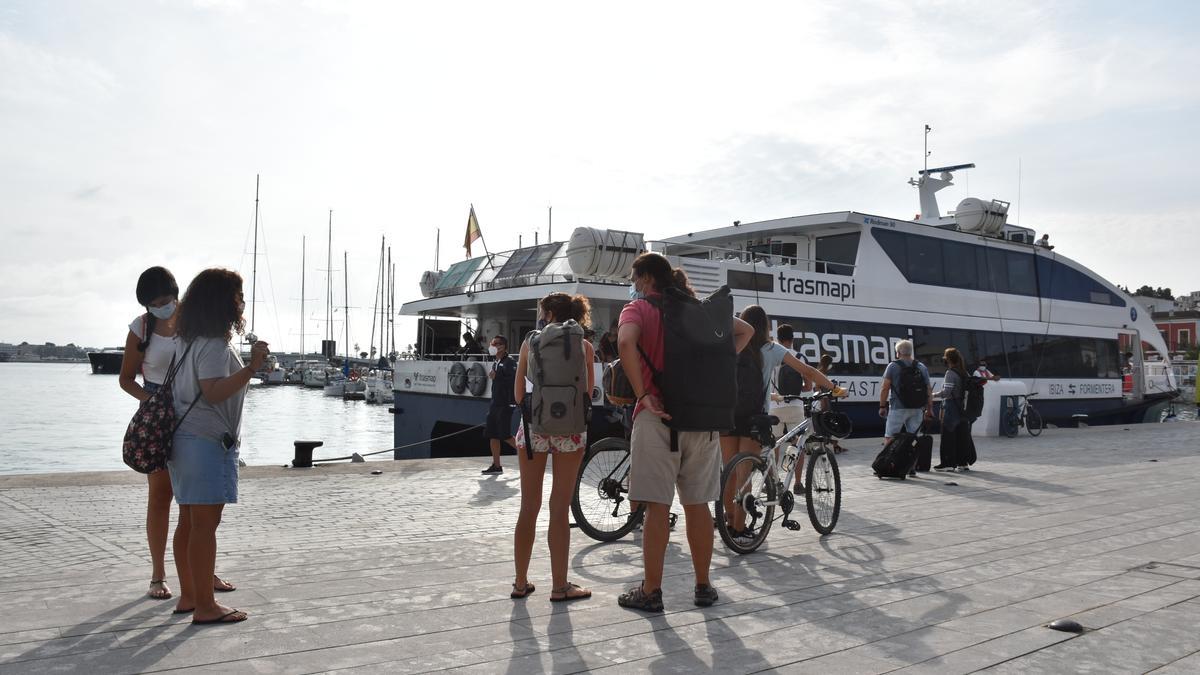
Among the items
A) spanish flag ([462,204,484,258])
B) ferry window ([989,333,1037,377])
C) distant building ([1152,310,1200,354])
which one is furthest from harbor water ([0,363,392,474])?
distant building ([1152,310,1200,354])

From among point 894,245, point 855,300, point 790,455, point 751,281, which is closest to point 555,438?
point 790,455

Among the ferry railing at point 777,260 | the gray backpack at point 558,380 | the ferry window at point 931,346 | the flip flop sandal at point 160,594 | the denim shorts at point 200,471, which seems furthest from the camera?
the ferry window at point 931,346

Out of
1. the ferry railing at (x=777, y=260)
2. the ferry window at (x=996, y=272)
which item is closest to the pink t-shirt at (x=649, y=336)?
the ferry railing at (x=777, y=260)

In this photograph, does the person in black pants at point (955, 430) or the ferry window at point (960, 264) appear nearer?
the person in black pants at point (955, 430)

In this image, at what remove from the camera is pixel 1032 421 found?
17891 mm

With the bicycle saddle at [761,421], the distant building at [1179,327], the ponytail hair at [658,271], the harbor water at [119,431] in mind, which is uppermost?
the distant building at [1179,327]

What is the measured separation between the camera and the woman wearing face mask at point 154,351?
4754 mm

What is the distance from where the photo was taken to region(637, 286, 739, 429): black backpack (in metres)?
4.52

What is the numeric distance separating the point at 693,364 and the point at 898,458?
262 inches

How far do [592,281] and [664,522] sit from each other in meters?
10.2

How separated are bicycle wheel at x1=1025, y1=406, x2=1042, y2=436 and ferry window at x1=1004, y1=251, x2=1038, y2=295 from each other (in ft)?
14.2

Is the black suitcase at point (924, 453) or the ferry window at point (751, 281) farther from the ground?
the ferry window at point (751, 281)

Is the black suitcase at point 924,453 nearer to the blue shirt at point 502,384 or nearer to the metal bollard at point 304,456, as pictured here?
the blue shirt at point 502,384

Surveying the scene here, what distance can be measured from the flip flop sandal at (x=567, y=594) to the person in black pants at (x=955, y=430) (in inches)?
Answer: 316
